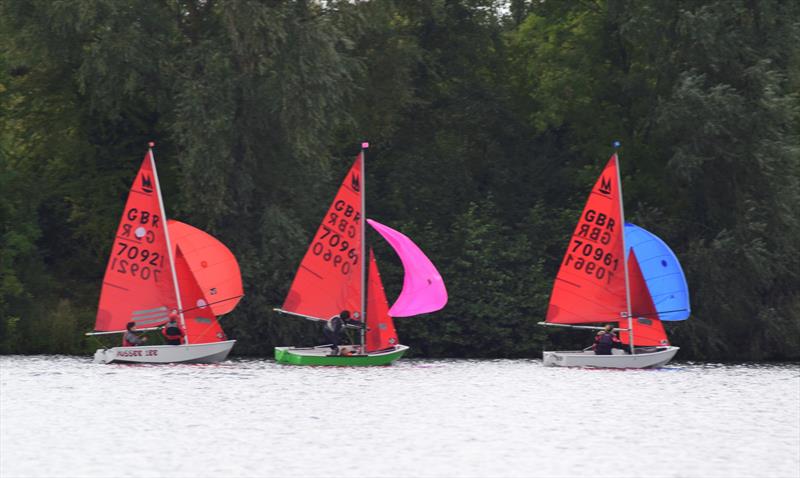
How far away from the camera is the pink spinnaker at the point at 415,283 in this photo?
40.1m

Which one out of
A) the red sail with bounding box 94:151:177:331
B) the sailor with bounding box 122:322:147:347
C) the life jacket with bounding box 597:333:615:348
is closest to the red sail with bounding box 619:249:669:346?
the life jacket with bounding box 597:333:615:348

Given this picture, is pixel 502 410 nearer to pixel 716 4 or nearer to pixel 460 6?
pixel 716 4

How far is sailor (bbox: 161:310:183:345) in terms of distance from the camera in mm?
41031

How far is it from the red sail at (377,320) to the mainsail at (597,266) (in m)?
4.29

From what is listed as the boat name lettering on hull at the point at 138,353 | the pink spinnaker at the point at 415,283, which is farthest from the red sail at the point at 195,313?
the pink spinnaker at the point at 415,283

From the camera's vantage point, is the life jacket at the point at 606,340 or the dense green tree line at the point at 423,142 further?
the dense green tree line at the point at 423,142

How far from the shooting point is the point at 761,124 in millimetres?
45875

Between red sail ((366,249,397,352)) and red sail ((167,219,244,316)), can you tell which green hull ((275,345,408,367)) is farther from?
red sail ((167,219,244,316))

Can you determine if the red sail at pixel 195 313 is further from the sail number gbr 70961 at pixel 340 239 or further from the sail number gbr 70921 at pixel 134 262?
the sail number gbr 70961 at pixel 340 239

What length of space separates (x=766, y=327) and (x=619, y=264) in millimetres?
6515

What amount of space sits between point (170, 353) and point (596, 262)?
1127cm

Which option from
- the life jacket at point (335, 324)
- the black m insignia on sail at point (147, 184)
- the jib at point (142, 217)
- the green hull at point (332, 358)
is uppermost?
the black m insignia on sail at point (147, 184)

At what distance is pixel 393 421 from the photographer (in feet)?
95.7

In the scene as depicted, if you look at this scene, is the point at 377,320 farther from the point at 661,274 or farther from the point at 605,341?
the point at 661,274
